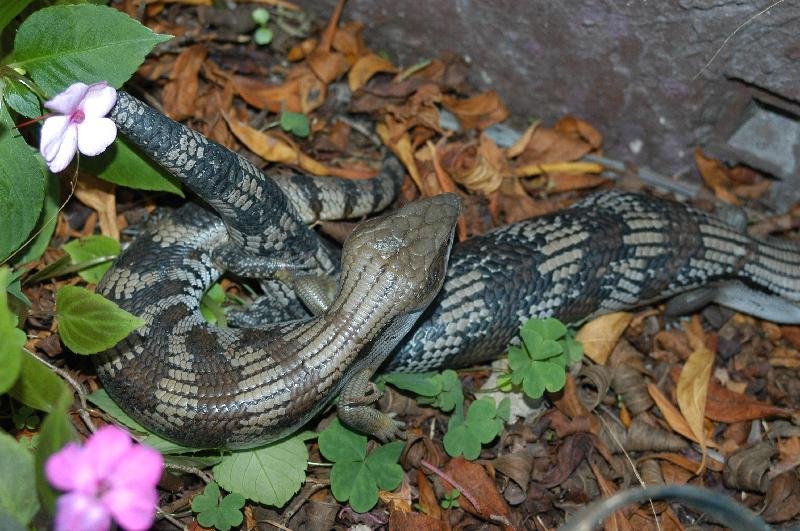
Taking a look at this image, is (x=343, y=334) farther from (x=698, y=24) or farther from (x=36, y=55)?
(x=698, y=24)

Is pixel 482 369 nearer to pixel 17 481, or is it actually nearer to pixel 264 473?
pixel 264 473

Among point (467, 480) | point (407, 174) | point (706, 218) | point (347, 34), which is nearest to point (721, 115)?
point (706, 218)

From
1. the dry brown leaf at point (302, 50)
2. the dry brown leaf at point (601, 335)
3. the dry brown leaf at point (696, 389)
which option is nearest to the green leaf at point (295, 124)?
the dry brown leaf at point (302, 50)

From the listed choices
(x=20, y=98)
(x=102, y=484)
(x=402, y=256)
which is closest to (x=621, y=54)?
(x=402, y=256)

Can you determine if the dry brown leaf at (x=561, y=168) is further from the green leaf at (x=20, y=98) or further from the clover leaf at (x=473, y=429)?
the green leaf at (x=20, y=98)

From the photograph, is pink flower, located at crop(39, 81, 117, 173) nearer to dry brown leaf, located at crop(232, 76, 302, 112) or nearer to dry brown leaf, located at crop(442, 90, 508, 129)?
dry brown leaf, located at crop(232, 76, 302, 112)
